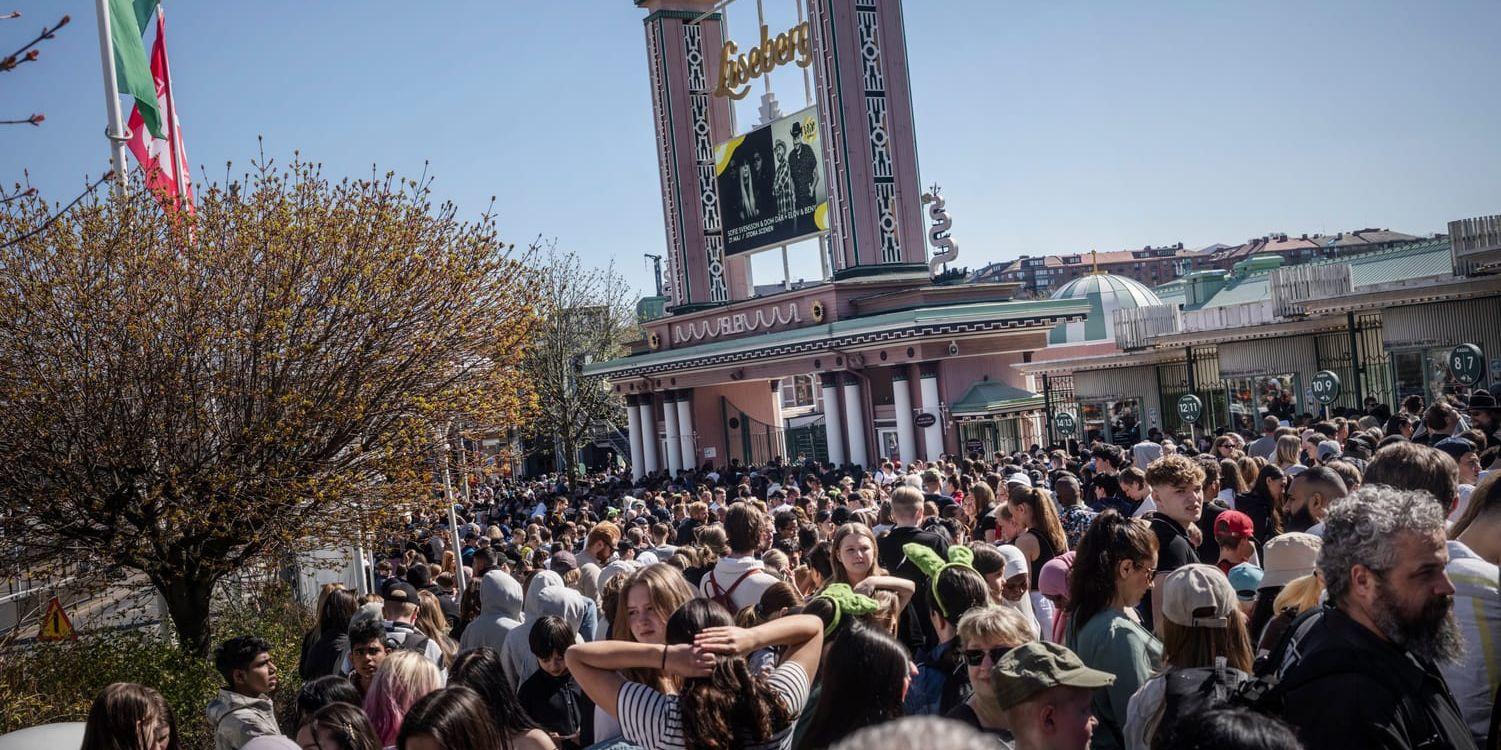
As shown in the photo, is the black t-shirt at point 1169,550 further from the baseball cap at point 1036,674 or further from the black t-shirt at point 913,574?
the baseball cap at point 1036,674

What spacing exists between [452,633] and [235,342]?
321cm

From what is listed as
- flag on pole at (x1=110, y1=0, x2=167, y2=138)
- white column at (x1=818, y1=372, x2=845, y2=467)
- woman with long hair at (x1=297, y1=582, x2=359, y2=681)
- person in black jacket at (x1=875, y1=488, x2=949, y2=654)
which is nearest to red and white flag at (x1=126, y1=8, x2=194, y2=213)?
flag on pole at (x1=110, y1=0, x2=167, y2=138)

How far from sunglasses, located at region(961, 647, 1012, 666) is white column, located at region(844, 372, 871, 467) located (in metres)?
29.9

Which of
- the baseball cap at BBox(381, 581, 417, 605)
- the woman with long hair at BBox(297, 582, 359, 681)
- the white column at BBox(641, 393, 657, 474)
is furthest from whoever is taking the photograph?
the white column at BBox(641, 393, 657, 474)

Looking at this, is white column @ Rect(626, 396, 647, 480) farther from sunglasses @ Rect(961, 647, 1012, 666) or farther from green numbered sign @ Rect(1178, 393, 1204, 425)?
sunglasses @ Rect(961, 647, 1012, 666)

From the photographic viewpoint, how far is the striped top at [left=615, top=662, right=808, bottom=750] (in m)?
4.14

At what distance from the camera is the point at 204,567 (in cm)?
1087

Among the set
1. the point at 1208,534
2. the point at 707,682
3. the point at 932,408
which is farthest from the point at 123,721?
the point at 932,408

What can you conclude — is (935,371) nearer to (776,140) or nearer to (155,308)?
(776,140)

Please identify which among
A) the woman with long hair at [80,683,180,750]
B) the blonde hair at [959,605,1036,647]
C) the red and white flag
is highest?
the red and white flag

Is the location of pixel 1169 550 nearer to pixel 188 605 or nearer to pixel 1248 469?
pixel 1248 469

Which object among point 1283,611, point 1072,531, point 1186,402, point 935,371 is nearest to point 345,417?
point 1072,531

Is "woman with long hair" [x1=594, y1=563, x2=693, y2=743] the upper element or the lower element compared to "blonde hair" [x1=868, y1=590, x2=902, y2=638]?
upper

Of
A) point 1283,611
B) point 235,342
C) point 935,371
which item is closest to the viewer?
point 1283,611
